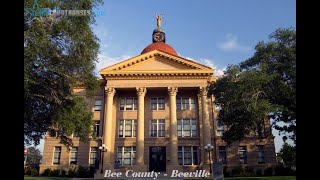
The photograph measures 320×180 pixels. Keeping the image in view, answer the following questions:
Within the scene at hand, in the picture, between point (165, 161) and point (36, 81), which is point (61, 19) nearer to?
→ point (36, 81)

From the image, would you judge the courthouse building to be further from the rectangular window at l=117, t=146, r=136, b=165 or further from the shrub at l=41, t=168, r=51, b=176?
the shrub at l=41, t=168, r=51, b=176

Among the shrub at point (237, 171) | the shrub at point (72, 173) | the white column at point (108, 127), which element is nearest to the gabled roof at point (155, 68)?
the white column at point (108, 127)

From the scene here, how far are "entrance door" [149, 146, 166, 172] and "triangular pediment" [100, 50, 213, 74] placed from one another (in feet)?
34.4

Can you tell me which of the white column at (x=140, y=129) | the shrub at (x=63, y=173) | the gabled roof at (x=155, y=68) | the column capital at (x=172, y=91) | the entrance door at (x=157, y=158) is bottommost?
the shrub at (x=63, y=173)

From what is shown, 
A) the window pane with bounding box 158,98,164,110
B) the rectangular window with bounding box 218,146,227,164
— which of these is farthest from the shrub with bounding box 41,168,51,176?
the rectangular window with bounding box 218,146,227,164

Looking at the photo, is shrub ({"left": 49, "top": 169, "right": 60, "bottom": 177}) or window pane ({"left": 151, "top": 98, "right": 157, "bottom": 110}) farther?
window pane ({"left": 151, "top": 98, "right": 157, "bottom": 110})

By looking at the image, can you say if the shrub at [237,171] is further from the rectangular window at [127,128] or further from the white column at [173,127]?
the rectangular window at [127,128]

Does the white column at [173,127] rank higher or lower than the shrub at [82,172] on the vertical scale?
higher

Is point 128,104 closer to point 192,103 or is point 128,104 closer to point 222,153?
point 192,103

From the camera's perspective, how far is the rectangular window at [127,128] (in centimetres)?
4022

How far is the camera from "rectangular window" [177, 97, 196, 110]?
1635 inches

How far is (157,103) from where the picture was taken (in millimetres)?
41812

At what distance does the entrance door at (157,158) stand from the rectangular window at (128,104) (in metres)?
6.51
